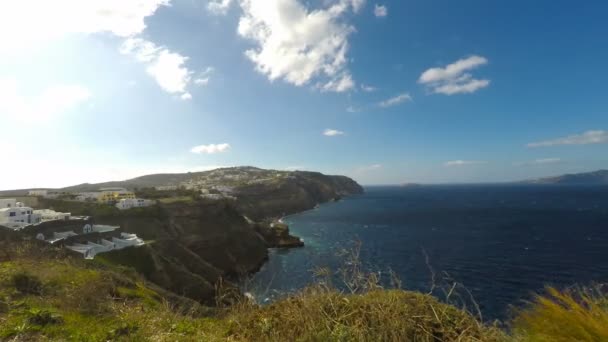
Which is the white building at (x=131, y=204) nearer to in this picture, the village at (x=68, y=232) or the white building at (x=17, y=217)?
the village at (x=68, y=232)

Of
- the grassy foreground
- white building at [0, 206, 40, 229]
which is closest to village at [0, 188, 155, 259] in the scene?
white building at [0, 206, 40, 229]

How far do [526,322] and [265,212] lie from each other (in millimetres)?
112354

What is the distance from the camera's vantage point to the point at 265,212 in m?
114

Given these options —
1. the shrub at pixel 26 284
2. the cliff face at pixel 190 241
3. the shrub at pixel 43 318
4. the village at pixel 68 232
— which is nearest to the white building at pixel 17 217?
the village at pixel 68 232

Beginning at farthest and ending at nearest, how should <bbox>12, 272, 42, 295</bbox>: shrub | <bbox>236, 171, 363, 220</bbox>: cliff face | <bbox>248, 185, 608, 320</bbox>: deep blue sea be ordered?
1. <bbox>236, 171, 363, 220</bbox>: cliff face
2. <bbox>248, 185, 608, 320</bbox>: deep blue sea
3. <bbox>12, 272, 42, 295</bbox>: shrub

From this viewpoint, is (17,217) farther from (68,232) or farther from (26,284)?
(26,284)

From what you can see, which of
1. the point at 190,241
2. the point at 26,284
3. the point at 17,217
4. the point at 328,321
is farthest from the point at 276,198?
the point at 328,321

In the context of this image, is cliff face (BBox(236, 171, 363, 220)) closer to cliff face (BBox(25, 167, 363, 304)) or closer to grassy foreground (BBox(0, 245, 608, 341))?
cliff face (BBox(25, 167, 363, 304))

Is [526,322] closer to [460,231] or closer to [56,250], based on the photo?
[56,250]

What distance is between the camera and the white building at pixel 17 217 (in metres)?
36.5

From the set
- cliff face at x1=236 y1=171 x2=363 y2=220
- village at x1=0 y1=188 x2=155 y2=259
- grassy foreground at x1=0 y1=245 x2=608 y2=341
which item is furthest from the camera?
cliff face at x1=236 y1=171 x2=363 y2=220

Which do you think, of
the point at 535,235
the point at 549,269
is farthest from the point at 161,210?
the point at 535,235

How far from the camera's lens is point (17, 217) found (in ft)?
127

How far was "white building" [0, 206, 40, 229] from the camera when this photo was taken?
36.5 m
